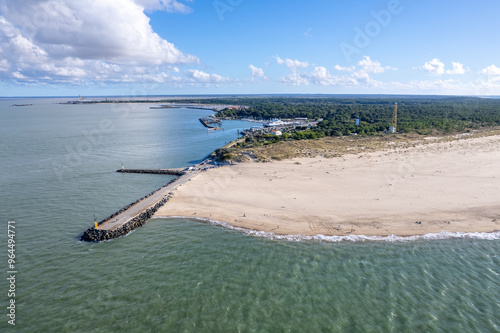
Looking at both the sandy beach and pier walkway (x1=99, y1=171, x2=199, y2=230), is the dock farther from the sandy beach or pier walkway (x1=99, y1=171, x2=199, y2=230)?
pier walkway (x1=99, y1=171, x2=199, y2=230)

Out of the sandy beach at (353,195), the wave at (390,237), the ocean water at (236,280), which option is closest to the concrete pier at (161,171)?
the sandy beach at (353,195)

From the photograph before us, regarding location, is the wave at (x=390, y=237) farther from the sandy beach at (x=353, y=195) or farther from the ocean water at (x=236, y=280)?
the sandy beach at (x=353, y=195)

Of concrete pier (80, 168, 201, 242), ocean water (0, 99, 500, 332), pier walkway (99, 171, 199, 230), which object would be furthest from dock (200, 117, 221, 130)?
ocean water (0, 99, 500, 332)

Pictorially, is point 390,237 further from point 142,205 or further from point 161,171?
point 161,171

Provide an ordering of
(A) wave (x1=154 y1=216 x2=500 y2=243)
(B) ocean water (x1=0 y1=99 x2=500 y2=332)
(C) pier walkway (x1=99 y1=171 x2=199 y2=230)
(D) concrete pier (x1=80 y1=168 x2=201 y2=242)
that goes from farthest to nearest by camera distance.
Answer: (C) pier walkway (x1=99 y1=171 x2=199 y2=230), (D) concrete pier (x1=80 y1=168 x2=201 y2=242), (A) wave (x1=154 y1=216 x2=500 y2=243), (B) ocean water (x1=0 y1=99 x2=500 y2=332)

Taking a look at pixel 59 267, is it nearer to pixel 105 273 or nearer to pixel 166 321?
pixel 105 273

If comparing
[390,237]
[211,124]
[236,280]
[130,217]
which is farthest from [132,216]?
[211,124]

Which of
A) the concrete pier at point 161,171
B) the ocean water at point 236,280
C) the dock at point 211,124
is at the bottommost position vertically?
the ocean water at point 236,280
